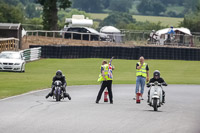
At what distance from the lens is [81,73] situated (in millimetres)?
42562

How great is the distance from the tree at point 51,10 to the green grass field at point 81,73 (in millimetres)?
16953

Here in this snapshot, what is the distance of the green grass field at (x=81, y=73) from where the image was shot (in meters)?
31.7

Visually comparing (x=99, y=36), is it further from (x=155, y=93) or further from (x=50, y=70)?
(x=155, y=93)

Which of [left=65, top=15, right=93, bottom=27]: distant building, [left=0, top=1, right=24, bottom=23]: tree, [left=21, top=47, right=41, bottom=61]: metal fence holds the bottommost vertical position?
[left=21, top=47, right=41, bottom=61]: metal fence

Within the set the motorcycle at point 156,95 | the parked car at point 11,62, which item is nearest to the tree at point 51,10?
the parked car at point 11,62

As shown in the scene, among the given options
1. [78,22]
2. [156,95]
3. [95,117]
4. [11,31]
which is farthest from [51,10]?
[95,117]

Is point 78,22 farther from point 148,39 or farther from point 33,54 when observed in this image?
point 33,54

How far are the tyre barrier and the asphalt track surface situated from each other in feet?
97.1

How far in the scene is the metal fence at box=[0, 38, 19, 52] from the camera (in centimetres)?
4894

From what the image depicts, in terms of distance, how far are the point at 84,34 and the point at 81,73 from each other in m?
20.4

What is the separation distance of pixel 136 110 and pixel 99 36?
43179 millimetres

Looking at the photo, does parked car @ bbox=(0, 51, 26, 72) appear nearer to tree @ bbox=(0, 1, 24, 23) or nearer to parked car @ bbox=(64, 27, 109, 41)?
parked car @ bbox=(64, 27, 109, 41)

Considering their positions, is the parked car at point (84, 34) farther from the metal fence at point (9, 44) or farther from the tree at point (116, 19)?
the tree at point (116, 19)

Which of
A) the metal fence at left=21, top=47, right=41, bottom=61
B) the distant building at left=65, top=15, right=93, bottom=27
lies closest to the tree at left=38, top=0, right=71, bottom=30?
the distant building at left=65, top=15, right=93, bottom=27
